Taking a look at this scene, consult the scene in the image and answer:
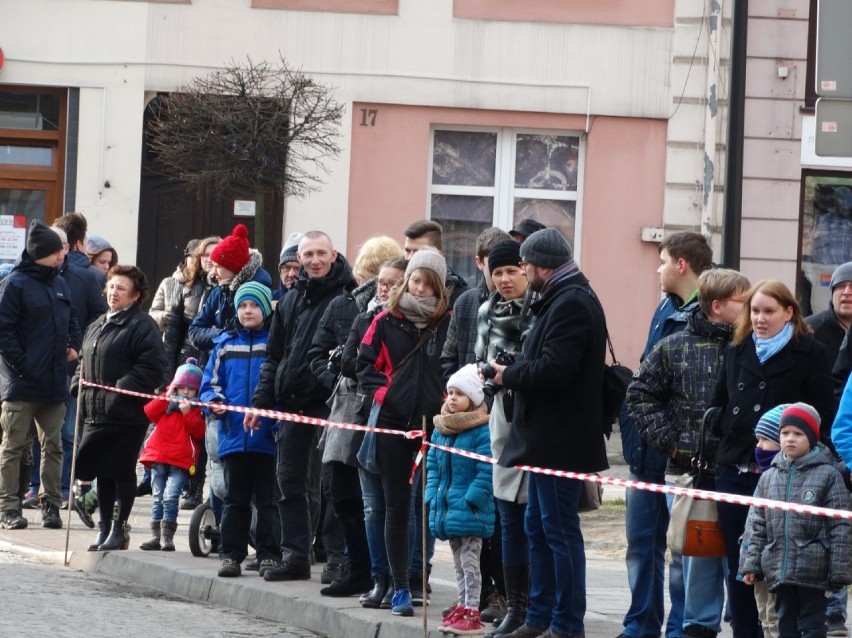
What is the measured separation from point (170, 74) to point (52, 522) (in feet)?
27.1

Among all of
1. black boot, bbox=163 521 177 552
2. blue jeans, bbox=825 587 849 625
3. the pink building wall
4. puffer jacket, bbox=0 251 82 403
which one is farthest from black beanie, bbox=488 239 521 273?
the pink building wall

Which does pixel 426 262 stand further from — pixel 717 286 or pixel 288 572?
pixel 288 572

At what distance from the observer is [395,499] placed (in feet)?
29.6

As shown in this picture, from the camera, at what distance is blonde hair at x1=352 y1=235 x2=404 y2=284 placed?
1023cm

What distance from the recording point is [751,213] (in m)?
20.1

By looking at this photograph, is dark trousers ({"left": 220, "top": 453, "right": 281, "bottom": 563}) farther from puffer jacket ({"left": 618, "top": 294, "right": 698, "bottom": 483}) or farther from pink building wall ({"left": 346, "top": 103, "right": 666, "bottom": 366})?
pink building wall ({"left": 346, "top": 103, "right": 666, "bottom": 366})

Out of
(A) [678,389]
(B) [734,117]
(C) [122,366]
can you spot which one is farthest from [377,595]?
(B) [734,117]

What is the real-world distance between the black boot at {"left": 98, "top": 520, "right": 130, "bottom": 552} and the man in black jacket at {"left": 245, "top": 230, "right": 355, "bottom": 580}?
1.70 meters

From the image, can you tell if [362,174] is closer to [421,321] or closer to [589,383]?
[421,321]

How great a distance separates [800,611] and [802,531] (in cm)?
39

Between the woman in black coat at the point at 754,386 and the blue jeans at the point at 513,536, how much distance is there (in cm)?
114

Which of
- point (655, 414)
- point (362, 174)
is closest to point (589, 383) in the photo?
point (655, 414)

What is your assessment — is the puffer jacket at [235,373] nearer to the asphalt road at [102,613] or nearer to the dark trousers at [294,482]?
the dark trousers at [294,482]

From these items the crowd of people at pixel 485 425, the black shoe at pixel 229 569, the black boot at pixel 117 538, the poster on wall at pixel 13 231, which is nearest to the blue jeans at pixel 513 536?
the crowd of people at pixel 485 425
